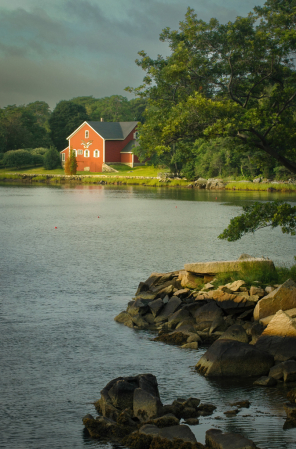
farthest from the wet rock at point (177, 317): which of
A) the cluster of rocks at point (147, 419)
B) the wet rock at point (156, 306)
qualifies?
the cluster of rocks at point (147, 419)

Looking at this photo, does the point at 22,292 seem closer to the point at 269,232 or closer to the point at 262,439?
the point at 262,439

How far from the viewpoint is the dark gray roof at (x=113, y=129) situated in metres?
106

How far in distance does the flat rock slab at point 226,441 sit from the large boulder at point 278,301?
17.8 ft

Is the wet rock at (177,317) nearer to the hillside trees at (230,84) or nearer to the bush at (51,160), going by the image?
the hillside trees at (230,84)

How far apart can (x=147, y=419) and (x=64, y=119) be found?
409ft

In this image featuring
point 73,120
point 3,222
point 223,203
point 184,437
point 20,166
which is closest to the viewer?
point 184,437

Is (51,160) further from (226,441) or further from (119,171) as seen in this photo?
(226,441)

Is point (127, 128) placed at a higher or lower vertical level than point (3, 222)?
higher

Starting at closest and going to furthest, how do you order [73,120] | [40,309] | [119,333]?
[119,333] → [40,309] → [73,120]

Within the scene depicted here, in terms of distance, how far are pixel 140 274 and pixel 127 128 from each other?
90.4 metres

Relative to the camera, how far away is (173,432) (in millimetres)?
7812

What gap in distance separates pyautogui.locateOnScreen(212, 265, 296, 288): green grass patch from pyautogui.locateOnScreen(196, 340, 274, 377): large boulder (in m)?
4.10

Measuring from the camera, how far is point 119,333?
13773mm

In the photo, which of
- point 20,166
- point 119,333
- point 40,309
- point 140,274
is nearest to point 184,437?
point 119,333
